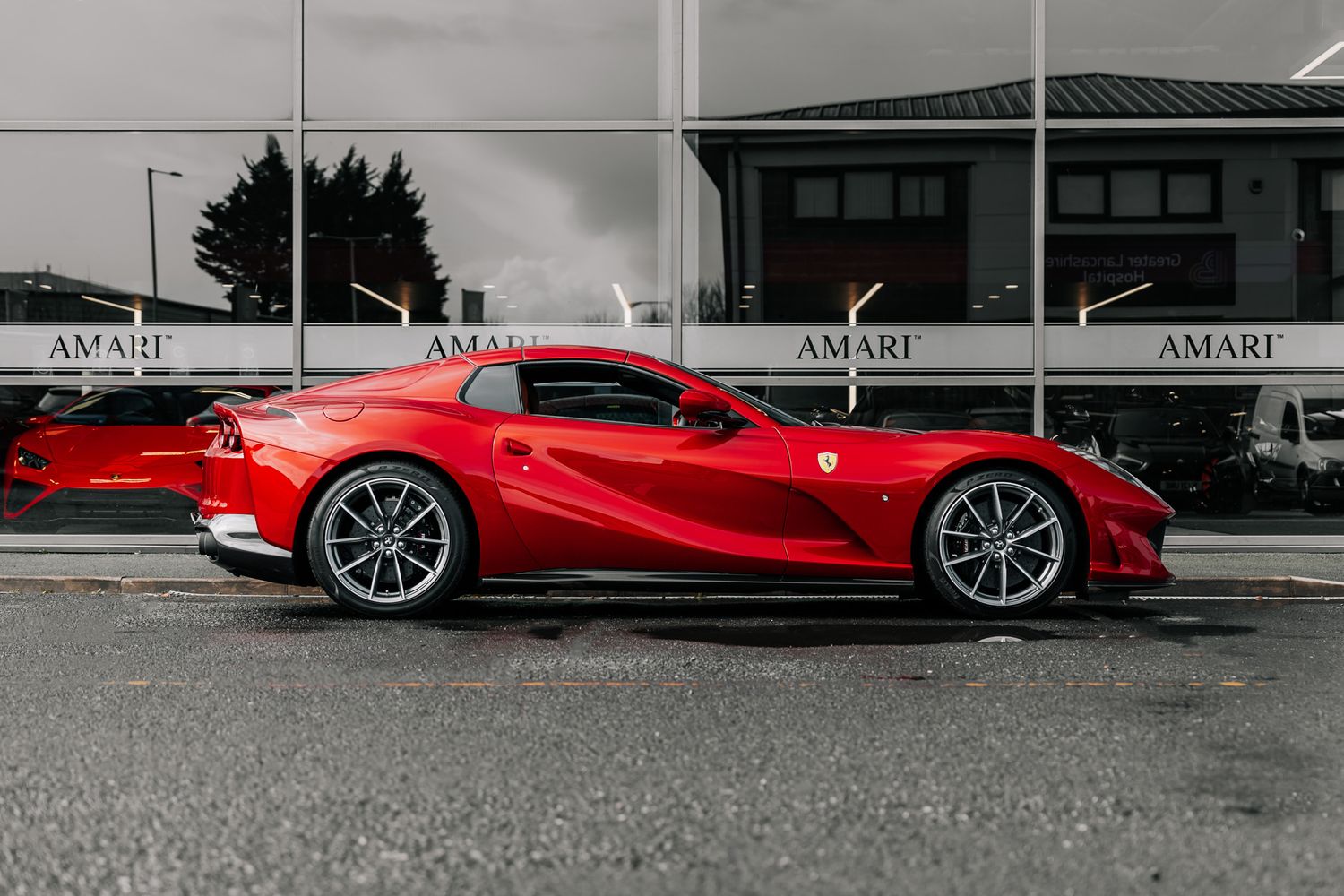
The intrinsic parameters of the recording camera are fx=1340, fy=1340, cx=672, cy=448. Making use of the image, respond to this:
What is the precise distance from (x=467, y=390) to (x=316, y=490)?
86 cm

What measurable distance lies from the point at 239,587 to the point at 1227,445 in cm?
730

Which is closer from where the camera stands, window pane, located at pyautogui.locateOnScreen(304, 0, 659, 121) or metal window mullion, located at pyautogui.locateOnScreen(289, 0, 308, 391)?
metal window mullion, located at pyautogui.locateOnScreen(289, 0, 308, 391)

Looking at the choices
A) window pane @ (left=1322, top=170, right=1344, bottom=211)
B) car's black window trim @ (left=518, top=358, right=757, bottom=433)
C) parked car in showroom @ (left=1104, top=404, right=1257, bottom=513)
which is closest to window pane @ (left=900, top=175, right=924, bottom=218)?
parked car in showroom @ (left=1104, top=404, right=1257, bottom=513)

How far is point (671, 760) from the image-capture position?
367cm

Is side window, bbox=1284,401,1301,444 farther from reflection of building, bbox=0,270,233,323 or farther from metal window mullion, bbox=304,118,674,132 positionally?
reflection of building, bbox=0,270,233,323

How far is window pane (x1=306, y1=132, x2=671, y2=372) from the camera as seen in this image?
1046cm

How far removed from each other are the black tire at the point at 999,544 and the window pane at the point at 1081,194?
4853 mm

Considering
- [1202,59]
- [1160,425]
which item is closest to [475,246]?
[1160,425]

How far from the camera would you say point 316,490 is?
6391 mm

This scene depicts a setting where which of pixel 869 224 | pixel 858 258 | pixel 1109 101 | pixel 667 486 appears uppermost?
pixel 1109 101

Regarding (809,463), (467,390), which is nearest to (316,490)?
(467,390)

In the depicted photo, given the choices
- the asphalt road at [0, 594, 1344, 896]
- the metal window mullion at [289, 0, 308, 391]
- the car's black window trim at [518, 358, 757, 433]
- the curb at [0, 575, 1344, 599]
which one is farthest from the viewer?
the metal window mullion at [289, 0, 308, 391]

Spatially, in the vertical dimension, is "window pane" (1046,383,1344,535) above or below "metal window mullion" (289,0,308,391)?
below

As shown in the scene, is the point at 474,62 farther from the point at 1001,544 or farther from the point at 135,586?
the point at 1001,544
